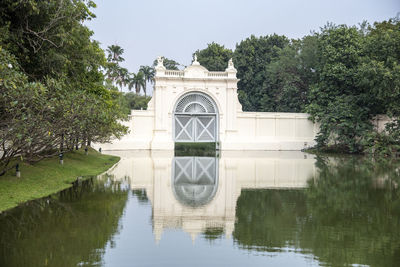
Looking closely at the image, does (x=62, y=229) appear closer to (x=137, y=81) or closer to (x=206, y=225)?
(x=206, y=225)

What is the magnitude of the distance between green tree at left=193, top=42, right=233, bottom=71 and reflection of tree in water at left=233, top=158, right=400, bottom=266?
43.2 meters

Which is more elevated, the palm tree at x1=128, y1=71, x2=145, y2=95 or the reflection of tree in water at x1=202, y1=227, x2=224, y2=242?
the palm tree at x1=128, y1=71, x2=145, y2=95

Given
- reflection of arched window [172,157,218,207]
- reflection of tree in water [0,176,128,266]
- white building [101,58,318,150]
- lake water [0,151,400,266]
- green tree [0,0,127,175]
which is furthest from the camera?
white building [101,58,318,150]

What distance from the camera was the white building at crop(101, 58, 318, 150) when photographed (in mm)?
37625

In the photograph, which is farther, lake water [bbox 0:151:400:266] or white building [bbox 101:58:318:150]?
white building [bbox 101:58:318:150]

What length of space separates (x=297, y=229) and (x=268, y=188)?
5.74 meters

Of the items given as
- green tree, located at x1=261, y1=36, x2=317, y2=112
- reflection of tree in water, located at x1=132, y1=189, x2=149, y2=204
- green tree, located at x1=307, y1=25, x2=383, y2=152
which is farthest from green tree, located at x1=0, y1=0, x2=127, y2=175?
green tree, located at x1=261, y1=36, x2=317, y2=112

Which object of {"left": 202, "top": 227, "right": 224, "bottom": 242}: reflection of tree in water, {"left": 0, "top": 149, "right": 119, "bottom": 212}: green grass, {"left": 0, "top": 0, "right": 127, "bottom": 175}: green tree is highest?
{"left": 0, "top": 0, "right": 127, "bottom": 175}: green tree

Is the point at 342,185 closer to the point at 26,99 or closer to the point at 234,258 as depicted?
the point at 234,258

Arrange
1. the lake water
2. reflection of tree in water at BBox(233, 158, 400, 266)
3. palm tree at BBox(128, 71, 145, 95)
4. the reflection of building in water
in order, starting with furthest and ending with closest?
1. palm tree at BBox(128, 71, 145, 95)
2. the reflection of building in water
3. reflection of tree in water at BBox(233, 158, 400, 266)
4. the lake water

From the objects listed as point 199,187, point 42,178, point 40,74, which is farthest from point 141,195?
point 40,74

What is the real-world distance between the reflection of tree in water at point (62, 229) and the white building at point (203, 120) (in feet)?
80.5

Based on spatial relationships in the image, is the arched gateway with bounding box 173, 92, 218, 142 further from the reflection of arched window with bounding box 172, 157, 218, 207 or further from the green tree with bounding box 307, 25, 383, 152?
the reflection of arched window with bounding box 172, 157, 218, 207

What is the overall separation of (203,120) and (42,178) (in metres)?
25.2
